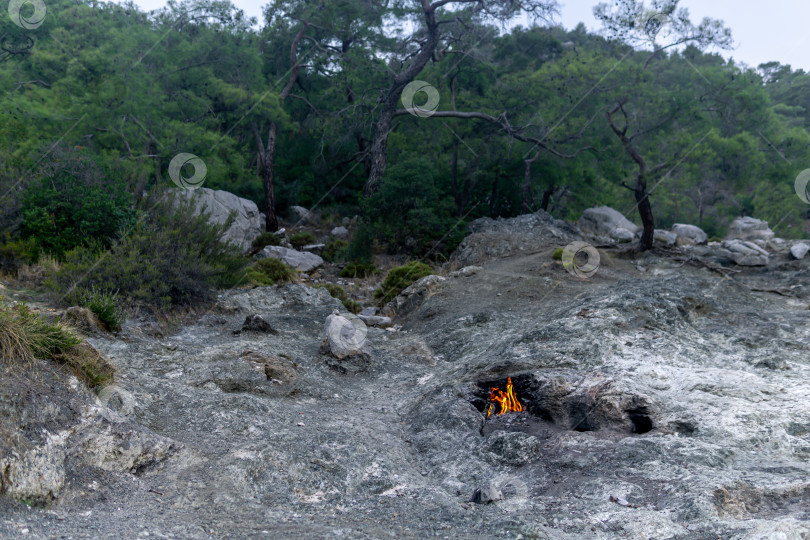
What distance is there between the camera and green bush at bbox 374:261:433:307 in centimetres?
1173

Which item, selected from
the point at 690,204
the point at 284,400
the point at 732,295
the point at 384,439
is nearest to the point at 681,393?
the point at 384,439

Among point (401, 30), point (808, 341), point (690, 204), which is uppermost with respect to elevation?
point (401, 30)

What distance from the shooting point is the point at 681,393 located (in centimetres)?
532

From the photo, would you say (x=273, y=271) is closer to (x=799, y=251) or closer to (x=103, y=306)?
(x=103, y=306)

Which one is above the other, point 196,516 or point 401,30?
point 401,30

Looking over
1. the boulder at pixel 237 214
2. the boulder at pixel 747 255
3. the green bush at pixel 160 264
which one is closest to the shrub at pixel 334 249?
the boulder at pixel 237 214

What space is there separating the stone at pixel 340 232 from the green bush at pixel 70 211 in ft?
29.4

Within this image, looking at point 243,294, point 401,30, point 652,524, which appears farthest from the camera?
point 401,30

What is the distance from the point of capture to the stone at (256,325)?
8.21 m

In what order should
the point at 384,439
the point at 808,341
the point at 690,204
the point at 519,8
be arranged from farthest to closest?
the point at 690,204 → the point at 519,8 → the point at 808,341 → the point at 384,439

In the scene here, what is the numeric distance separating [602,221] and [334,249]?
9024 millimetres

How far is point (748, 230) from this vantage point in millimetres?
22125

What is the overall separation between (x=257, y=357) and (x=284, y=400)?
0.80 meters

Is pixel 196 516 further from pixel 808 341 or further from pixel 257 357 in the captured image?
pixel 808 341
